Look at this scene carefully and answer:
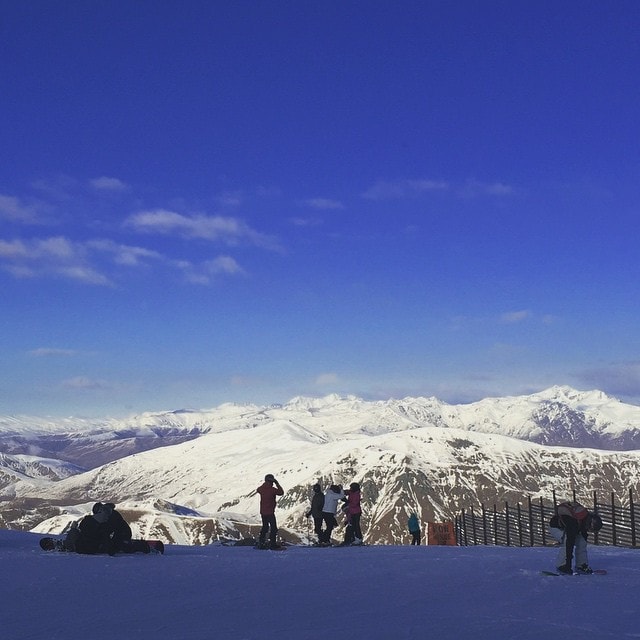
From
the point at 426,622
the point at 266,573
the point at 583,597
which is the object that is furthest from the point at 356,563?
the point at 426,622

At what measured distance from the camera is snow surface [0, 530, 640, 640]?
10.6 m

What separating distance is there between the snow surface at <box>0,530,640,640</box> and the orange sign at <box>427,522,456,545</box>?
1119 inches

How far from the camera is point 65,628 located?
10609 millimetres

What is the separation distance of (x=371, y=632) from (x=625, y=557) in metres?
14.5

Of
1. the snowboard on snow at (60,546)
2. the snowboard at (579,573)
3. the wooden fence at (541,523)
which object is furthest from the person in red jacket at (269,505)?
the snowboard at (579,573)

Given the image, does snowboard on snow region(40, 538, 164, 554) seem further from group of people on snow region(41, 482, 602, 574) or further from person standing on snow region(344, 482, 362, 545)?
person standing on snow region(344, 482, 362, 545)

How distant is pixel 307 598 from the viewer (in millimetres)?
13430

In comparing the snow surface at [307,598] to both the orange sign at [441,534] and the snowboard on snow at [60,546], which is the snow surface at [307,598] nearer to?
the snowboard on snow at [60,546]

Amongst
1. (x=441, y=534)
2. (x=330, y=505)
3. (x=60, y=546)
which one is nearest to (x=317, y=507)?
(x=330, y=505)

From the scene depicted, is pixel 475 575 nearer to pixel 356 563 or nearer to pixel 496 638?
pixel 356 563

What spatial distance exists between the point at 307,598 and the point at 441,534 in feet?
123

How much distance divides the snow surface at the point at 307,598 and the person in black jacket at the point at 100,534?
1.69ft

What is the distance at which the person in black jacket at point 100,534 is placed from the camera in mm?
20094

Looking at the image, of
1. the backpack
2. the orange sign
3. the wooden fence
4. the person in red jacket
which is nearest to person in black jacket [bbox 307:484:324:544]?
the person in red jacket
